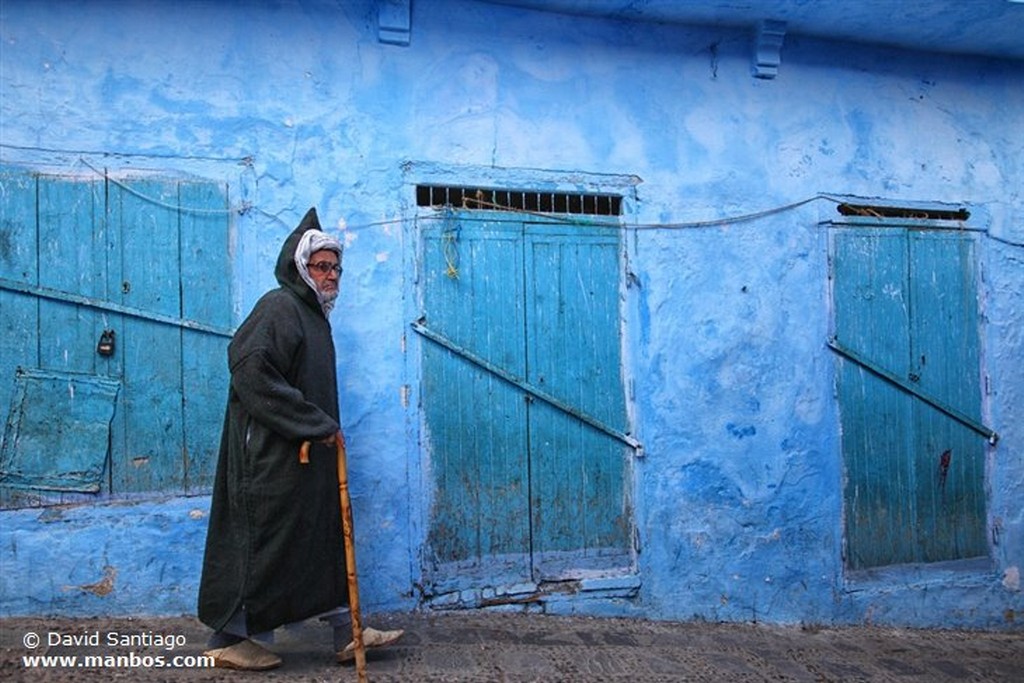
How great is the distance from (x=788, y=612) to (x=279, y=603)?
→ 310 cm

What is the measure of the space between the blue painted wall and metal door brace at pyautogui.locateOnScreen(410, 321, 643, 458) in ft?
0.26

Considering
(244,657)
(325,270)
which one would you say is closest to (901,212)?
(325,270)

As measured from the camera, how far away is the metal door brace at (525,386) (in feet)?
15.5

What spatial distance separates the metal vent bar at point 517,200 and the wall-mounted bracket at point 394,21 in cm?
80

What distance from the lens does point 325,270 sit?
12.6 feet

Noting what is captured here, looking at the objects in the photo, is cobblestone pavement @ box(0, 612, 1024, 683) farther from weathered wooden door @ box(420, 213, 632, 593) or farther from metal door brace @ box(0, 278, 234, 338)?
metal door brace @ box(0, 278, 234, 338)

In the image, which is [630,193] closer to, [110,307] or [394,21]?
[394,21]

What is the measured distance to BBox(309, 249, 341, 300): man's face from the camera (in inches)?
151

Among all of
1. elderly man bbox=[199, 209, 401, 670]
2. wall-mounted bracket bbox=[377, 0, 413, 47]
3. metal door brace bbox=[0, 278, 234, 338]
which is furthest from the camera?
wall-mounted bracket bbox=[377, 0, 413, 47]

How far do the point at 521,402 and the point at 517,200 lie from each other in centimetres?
113

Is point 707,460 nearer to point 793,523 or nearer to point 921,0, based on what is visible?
point 793,523

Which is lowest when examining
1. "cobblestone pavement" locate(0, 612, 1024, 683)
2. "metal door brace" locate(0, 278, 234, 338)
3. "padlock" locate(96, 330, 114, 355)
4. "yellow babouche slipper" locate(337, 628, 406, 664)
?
"cobblestone pavement" locate(0, 612, 1024, 683)

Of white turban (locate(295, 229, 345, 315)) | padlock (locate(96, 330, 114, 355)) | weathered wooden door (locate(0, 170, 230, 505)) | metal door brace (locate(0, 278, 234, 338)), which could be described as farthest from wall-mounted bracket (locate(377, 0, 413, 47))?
padlock (locate(96, 330, 114, 355))

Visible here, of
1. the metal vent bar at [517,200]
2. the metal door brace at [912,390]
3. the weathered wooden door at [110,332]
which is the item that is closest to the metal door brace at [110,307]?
the weathered wooden door at [110,332]
